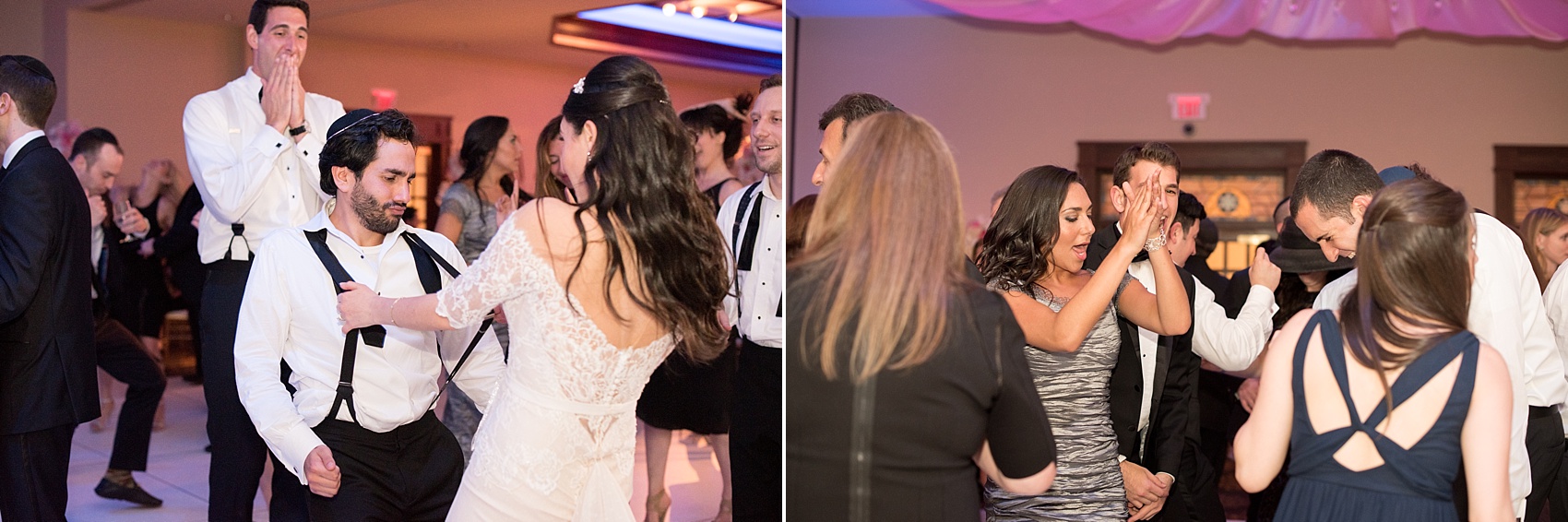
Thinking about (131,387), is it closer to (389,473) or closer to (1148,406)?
(389,473)

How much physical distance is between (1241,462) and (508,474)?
1216 mm

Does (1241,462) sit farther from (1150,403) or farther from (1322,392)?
(1150,403)

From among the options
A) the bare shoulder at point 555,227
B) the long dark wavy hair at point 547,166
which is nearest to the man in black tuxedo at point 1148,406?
the bare shoulder at point 555,227

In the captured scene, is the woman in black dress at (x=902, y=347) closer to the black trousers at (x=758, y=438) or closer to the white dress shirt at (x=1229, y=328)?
the black trousers at (x=758, y=438)

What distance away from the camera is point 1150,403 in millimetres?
2787

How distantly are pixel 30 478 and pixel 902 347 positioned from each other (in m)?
2.45

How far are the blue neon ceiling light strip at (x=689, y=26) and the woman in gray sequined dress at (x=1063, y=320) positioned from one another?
1396 mm

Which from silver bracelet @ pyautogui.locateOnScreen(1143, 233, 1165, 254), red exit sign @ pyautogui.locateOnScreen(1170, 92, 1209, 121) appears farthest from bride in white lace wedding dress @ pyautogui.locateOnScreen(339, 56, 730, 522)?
red exit sign @ pyautogui.locateOnScreen(1170, 92, 1209, 121)

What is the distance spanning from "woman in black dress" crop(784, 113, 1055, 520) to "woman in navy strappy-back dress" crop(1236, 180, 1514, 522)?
1.86 ft

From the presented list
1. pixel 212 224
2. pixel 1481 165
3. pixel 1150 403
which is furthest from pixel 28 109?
pixel 1481 165

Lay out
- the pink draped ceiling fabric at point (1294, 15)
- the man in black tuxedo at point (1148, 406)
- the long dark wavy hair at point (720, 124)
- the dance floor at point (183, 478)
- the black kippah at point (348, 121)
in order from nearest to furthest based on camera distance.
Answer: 1. the black kippah at point (348, 121)
2. the man in black tuxedo at point (1148, 406)
3. the long dark wavy hair at point (720, 124)
4. the dance floor at point (183, 478)
5. the pink draped ceiling fabric at point (1294, 15)

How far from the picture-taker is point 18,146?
284cm

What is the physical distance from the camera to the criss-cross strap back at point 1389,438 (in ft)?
6.16

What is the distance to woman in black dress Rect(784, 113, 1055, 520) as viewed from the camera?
1.58 meters
